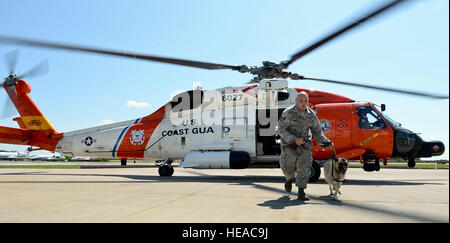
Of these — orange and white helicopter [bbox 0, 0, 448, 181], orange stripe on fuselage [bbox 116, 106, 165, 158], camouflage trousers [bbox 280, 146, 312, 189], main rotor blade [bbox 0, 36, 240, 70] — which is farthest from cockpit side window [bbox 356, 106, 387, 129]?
orange stripe on fuselage [bbox 116, 106, 165, 158]

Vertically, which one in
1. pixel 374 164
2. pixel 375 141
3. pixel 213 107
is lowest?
pixel 374 164

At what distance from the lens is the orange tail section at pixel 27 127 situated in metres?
12.2

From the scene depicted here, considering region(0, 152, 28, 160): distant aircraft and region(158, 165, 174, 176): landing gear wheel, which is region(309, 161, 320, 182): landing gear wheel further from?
region(0, 152, 28, 160): distant aircraft

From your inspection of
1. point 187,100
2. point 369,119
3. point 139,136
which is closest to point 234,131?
point 187,100

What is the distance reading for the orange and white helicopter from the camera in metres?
8.54

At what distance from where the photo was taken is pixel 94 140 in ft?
38.0

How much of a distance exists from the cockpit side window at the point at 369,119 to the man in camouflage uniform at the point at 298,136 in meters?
4.65

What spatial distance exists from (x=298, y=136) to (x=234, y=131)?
16.8 feet

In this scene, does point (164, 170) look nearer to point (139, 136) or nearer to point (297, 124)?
point (139, 136)

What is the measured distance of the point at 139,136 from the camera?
36.6ft

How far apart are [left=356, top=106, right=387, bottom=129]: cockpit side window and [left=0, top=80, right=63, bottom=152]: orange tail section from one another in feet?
36.3
